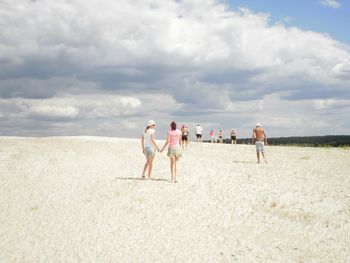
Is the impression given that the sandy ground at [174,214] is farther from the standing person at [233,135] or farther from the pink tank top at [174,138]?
the standing person at [233,135]

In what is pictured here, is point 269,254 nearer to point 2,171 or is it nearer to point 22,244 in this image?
point 22,244

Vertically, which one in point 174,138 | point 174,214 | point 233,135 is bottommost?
point 174,214

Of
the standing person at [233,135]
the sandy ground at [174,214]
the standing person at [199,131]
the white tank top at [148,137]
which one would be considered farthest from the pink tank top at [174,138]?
the standing person at [233,135]

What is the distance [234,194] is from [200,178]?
2798 mm

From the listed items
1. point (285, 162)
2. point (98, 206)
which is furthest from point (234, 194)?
point (285, 162)

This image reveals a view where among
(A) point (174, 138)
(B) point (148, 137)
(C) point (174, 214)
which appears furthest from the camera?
(A) point (174, 138)

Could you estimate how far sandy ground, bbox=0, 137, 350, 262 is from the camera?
920 cm

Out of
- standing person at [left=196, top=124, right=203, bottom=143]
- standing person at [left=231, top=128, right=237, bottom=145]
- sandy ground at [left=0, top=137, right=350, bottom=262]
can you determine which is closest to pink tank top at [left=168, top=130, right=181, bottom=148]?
sandy ground at [left=0, top=137, right=350, bottom=262]

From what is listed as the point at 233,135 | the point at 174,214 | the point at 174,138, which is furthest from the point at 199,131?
the point at 174,214

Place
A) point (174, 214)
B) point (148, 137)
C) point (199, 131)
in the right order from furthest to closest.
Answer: point (199, 131), point (148, 137), point (174, 214)

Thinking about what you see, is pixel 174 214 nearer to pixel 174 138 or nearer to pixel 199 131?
pixel 174 138

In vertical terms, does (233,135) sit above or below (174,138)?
above

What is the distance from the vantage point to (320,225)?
11031mm

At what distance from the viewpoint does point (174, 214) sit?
11.6 metres
